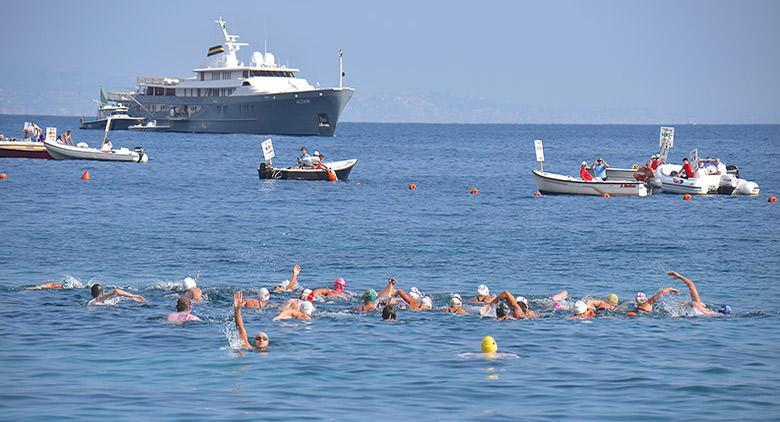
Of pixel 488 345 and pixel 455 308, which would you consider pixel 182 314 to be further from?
pixel 488 345

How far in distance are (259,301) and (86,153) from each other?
55.1m

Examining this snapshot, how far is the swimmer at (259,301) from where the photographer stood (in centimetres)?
2262

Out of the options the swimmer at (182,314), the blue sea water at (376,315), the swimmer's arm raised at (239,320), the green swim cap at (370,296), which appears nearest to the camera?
the blue sea water at (376,315)

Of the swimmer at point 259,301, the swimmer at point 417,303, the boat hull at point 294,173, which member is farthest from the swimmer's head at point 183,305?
the boat hull at point 294,173

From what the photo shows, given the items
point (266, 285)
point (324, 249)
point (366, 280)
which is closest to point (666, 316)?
point (366, 280)

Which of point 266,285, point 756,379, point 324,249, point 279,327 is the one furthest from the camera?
point 324,249

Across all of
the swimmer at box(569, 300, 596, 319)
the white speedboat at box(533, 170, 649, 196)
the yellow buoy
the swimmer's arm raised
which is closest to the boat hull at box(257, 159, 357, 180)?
the white speedboat at box(533, 170, 649, 196)

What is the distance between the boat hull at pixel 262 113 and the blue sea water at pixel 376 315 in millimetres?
74835

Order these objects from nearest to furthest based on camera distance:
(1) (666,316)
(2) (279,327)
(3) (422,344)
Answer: (3) (422,344) → (2) (279,327) → (1) (666,316)

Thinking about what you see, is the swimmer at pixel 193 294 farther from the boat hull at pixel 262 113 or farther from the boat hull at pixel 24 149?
the boat hull at pixel 262 113

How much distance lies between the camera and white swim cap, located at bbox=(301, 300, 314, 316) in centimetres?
2159

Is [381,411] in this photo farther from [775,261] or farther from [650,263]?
[775,261]

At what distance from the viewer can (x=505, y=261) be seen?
103 ft

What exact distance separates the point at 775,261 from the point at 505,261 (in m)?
8.45
